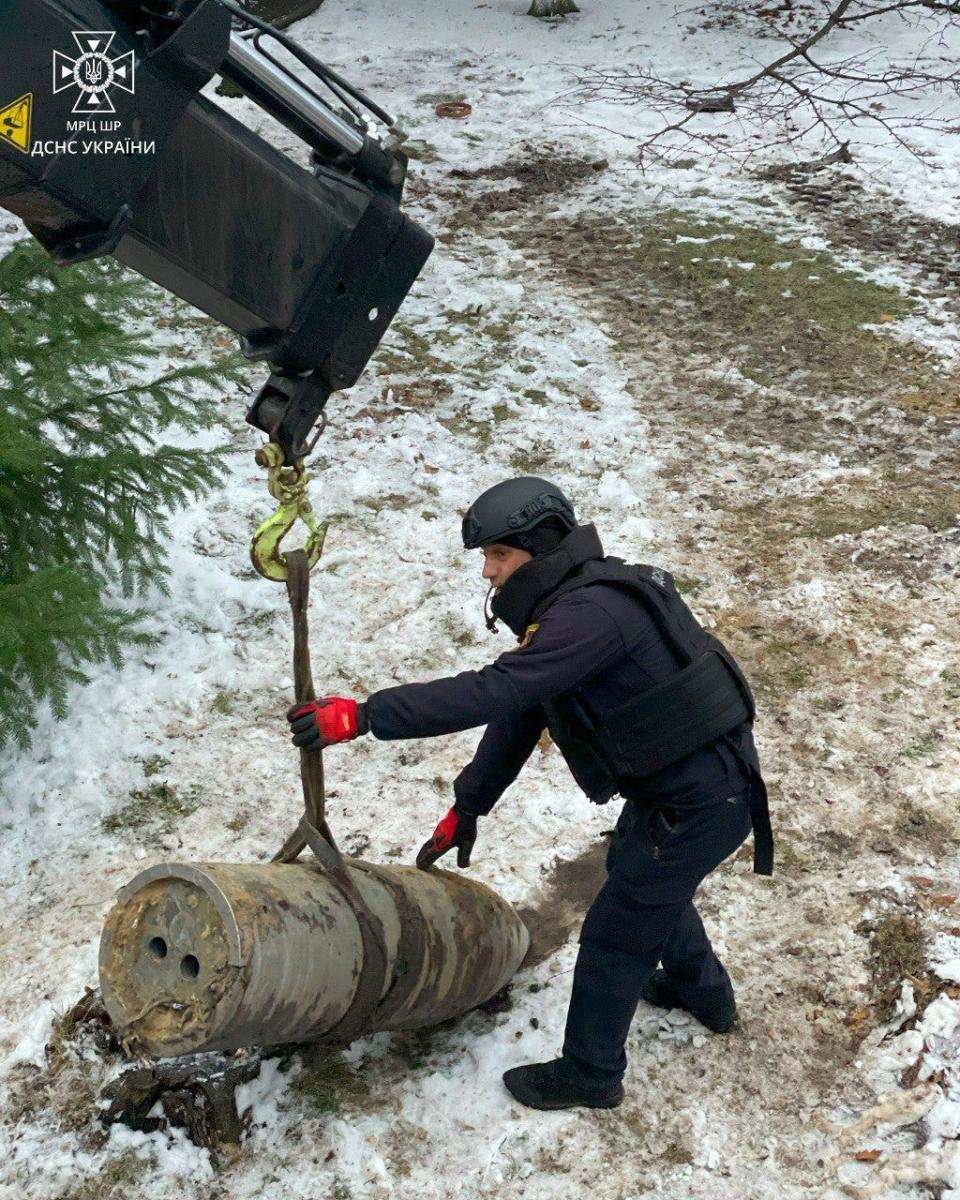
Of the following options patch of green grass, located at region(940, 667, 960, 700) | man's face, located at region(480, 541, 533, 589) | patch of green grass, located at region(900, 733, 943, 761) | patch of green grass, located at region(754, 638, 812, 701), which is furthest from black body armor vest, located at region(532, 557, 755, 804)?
patch of green grass, located at region(940, 667, 960, 700)

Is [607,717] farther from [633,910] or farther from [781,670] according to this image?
[781,670]

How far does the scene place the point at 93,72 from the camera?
1.94 metres

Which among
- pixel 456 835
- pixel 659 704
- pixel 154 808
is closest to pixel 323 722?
pixel 659 704

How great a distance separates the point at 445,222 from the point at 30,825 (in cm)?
732

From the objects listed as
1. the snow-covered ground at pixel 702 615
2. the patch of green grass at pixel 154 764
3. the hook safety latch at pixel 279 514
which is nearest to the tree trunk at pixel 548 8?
the snow-covered ground at pixel 702 615

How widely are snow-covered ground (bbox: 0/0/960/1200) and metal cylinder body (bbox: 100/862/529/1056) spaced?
20.6 inches

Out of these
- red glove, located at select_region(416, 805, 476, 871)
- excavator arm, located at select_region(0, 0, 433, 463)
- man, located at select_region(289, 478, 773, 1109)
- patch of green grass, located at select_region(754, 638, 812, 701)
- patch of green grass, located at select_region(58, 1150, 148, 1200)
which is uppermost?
excavator arm, located at select_region(0, 0, 433, 463)

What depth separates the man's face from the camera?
129 inches

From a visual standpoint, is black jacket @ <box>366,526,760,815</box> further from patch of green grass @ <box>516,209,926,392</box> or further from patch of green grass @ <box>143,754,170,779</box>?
patch of green grass @ <box>516,209,926,392</box>

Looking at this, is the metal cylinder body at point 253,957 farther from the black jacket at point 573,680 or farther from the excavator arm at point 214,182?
the excavator arm at point 214,182

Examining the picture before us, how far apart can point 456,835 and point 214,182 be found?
231 centimetres

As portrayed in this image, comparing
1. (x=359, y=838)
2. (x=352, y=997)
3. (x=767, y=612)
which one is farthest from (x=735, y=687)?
(x=767, y=612)

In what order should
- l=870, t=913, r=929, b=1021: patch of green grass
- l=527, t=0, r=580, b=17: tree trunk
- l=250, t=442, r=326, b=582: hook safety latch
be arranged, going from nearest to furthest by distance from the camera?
l=250, t=442, r=326, b=582: hook safety latch, l=870, t=913, r=929, b=1021: patch of green grass, l=527, t=0, r=580, b=17: tree trunk

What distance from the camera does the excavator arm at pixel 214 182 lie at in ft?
6.33
